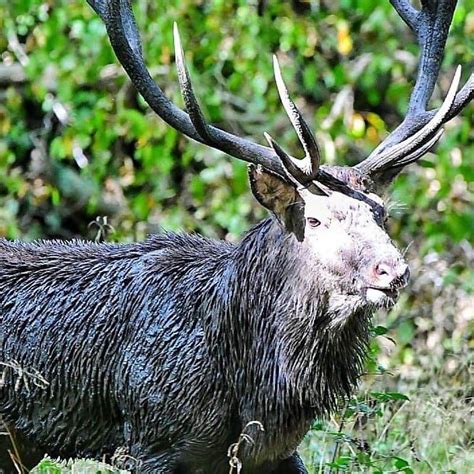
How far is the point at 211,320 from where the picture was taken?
13.7ft

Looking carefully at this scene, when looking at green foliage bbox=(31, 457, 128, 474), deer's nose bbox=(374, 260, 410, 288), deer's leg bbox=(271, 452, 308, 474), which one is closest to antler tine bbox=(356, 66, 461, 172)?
deer's nose bbox=(374, 260, 410, 288)

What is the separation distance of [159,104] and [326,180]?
2.14ft

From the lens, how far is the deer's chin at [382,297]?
3.72m

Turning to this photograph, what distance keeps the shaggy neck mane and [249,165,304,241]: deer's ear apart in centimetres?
5

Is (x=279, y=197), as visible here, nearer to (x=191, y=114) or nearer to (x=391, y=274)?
(x=191, y=114)

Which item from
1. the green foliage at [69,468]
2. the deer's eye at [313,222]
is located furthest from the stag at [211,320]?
the green foliage at [69,468]

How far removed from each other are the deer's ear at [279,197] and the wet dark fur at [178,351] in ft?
0.20

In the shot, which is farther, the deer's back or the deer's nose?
the deer's back

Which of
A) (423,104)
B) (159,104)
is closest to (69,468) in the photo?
(159,104)

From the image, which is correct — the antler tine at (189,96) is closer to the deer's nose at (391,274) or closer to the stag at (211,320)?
the stag at (211,320)

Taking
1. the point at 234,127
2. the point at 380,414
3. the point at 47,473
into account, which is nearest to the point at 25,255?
the point at 47,473

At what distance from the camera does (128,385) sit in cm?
415

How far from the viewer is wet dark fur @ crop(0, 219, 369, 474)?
4.04 m

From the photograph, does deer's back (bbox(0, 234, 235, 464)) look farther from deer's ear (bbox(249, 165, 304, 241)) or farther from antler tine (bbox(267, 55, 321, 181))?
antler tine (bbox(267, 55, 321, 181))
